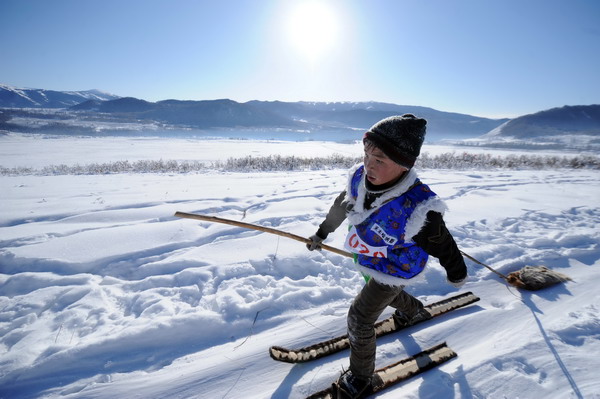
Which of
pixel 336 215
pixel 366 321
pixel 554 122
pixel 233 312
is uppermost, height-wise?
pixel 554 122

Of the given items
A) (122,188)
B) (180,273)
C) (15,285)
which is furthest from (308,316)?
(122,188)

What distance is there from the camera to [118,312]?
256 centimetres

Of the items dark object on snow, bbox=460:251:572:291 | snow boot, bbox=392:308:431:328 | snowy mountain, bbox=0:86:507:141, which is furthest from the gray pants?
snowy mountain, bbox=0:86:507:141

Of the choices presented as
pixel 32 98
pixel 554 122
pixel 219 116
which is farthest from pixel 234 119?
pixel 32 98

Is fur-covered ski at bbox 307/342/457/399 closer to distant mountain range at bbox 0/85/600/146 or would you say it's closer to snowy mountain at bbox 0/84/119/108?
distant mountain range at bbox 0/85/600/146

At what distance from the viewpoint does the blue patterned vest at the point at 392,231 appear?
1.61m

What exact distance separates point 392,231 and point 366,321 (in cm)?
61

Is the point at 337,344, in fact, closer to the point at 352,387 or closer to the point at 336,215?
the point at 352,387

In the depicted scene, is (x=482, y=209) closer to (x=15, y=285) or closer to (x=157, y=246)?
(x=157, y=246)

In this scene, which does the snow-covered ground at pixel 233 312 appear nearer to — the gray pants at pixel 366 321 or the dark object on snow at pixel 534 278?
the dark object on snow at pixel 534 278

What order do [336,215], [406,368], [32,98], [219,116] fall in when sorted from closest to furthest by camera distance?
[406,368] < [336,215] < [219,116] < [32,98]

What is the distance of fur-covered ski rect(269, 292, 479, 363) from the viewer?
211 centimetres

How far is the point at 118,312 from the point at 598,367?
393 centimetres

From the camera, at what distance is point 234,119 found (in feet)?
406
